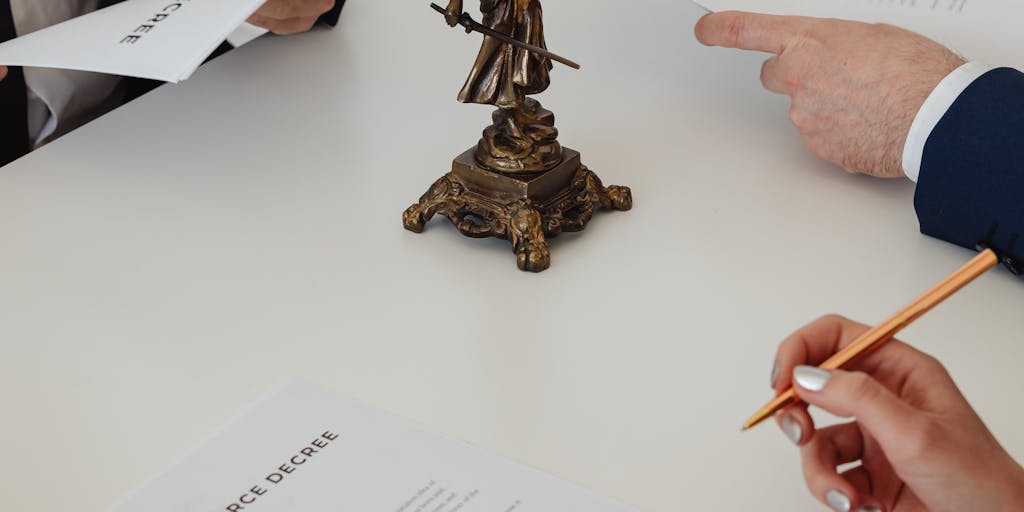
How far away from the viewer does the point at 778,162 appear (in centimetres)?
127

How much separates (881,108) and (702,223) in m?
0.24

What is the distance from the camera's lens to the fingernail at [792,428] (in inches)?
26.2

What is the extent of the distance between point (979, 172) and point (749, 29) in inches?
13.4

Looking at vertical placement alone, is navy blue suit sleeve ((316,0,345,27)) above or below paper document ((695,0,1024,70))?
below

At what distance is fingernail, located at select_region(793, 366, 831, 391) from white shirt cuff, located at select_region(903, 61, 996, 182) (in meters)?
0.56

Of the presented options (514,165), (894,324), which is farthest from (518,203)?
(894,324)

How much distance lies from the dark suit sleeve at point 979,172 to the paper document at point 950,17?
0.63ft

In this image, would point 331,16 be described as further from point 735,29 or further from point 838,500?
point 838,500

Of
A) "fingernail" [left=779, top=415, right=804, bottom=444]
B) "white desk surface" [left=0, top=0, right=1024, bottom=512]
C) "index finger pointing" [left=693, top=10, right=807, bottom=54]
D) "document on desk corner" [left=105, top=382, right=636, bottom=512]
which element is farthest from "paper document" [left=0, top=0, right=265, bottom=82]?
"fingernail" [left=779, top=415, right=804, bottom=444]

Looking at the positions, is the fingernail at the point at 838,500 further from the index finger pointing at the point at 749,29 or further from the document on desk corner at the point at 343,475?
the index finger pointing at the point at 749,29

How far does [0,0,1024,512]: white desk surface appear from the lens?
2.76 feet

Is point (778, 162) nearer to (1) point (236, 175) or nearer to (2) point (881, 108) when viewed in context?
(2) point (881, 108)

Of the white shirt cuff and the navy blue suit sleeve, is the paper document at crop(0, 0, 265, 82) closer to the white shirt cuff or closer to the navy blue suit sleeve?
the navy blue suit sleeve

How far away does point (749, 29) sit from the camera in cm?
131
